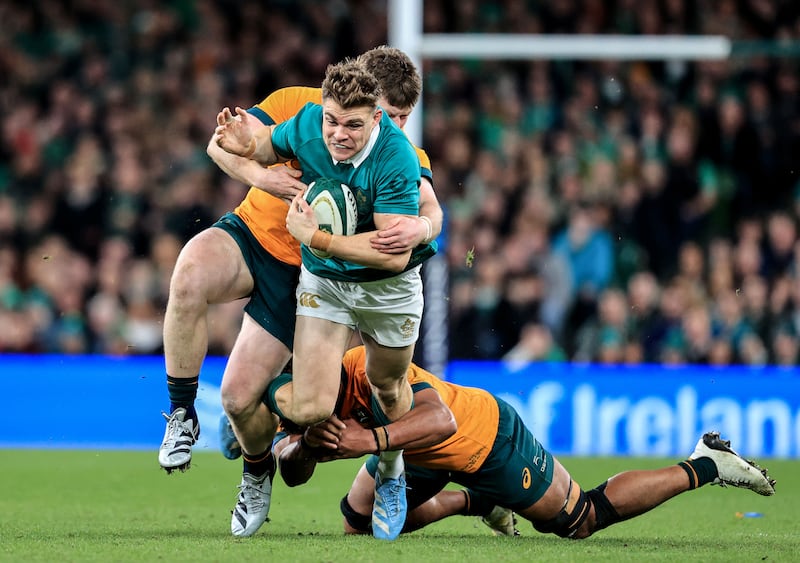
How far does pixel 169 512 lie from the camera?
274 inches

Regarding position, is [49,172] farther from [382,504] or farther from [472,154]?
[382,504]

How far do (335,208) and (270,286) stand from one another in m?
0.82

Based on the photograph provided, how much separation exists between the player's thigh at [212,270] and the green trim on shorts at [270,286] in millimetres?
40

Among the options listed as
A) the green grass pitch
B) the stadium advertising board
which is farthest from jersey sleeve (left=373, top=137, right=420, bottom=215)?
the stadium advertising board

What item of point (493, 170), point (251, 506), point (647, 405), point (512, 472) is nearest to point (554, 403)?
point (647, 405)

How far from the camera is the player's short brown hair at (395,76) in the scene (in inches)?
233

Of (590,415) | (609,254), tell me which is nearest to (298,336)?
(590,415)

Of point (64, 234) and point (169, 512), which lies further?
point (64, 234)

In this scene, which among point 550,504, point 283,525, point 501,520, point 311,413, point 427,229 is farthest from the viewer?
point 283,525

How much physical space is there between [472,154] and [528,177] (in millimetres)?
675

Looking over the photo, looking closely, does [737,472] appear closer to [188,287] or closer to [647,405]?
[188,287]

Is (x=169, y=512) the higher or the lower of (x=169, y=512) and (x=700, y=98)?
the lower

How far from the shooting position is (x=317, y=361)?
5691 mm

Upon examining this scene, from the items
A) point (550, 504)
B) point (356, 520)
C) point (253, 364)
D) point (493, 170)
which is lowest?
point (356, 520)
